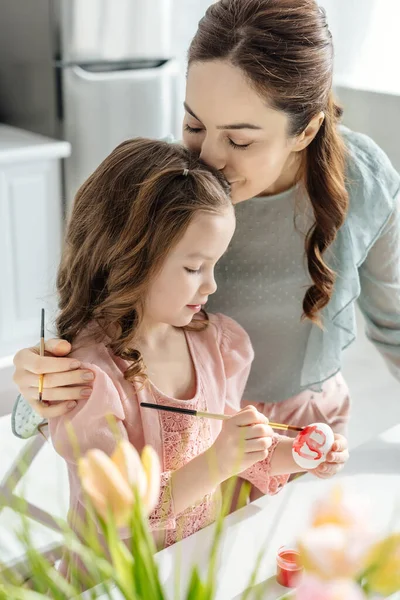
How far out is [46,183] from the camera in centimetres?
273

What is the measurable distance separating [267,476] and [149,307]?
31cm

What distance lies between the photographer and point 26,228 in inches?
107

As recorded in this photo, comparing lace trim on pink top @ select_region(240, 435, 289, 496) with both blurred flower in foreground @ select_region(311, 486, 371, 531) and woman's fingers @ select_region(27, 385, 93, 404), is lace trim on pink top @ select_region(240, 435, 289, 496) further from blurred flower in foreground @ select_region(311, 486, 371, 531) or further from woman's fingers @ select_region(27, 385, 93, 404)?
blurred flower in foreground @ select_region(311, 486, 371, 531)

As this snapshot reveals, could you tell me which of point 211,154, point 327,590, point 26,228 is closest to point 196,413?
point 211,154

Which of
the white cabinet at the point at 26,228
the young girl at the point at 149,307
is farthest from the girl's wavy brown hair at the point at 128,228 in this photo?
the white cabinet at the point at 26,228

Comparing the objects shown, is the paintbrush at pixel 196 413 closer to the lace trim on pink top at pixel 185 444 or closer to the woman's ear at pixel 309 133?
the lace trim on pink top at pixel 185 444

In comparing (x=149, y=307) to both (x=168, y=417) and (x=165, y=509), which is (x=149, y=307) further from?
(x=165, y=509)

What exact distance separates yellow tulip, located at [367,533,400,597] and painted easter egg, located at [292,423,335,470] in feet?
1.98

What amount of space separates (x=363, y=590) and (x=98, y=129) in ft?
8.18

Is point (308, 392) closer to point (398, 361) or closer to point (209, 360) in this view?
point (398, 361)

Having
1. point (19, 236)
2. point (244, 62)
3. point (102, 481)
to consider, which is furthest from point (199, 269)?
point (19, 236)

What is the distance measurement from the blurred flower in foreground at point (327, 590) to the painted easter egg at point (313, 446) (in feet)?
2.06

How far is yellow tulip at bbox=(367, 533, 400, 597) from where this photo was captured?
449 millimetres

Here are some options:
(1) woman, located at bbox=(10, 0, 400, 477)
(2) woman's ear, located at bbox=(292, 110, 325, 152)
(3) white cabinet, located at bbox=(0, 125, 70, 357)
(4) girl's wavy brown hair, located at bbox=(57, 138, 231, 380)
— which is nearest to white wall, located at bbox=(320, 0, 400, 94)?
(3) white cabinet, located at bbox=(0, 125, 70, 357)
